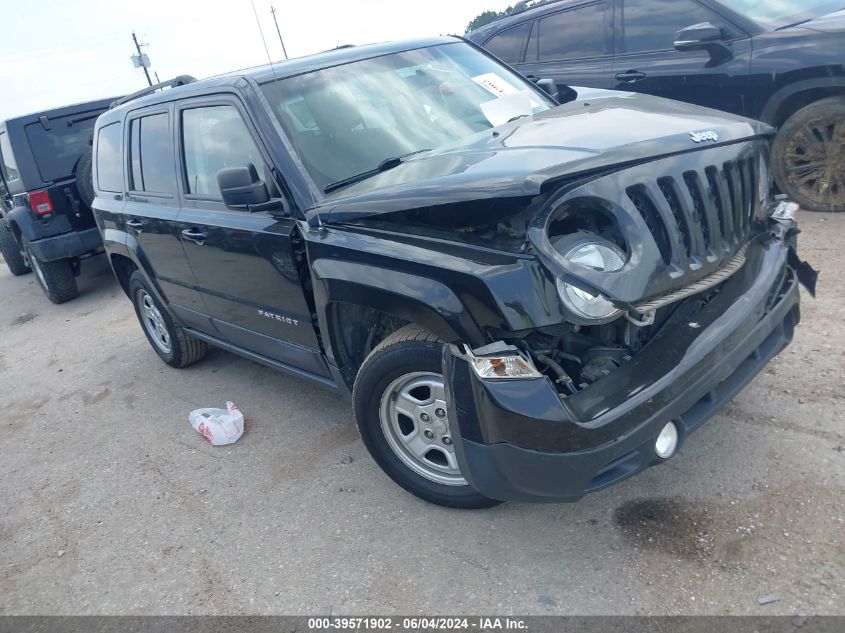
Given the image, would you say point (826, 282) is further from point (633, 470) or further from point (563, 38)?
point (563, 38)

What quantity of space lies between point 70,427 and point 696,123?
4377mm

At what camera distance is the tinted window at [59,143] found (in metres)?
7.61

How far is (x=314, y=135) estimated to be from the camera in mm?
3162

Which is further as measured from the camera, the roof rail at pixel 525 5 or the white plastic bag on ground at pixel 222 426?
the roof rail at pixel 525 5

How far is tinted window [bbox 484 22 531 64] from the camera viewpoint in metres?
6.61

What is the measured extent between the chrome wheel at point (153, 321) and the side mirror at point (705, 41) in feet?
14.9

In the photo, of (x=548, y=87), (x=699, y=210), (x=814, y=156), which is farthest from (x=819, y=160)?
(x=699, y=210)

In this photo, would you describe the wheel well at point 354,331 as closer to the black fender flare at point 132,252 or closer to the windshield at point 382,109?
the windshield at point 382,109

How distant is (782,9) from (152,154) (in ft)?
16.4

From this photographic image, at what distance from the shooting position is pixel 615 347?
7.84 ft

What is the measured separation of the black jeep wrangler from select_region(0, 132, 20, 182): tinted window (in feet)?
0.07

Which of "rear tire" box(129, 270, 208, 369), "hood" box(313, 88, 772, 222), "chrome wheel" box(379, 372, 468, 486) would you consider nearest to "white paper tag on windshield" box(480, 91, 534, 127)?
"hood" box(313, 88, 772, 222)

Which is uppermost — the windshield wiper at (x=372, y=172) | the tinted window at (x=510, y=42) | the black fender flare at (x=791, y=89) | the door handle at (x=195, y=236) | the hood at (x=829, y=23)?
the tinted window at (x=510, y=42)

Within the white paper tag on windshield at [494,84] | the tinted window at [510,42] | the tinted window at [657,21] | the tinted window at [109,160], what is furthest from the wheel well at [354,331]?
the tinted window at [510,42]
